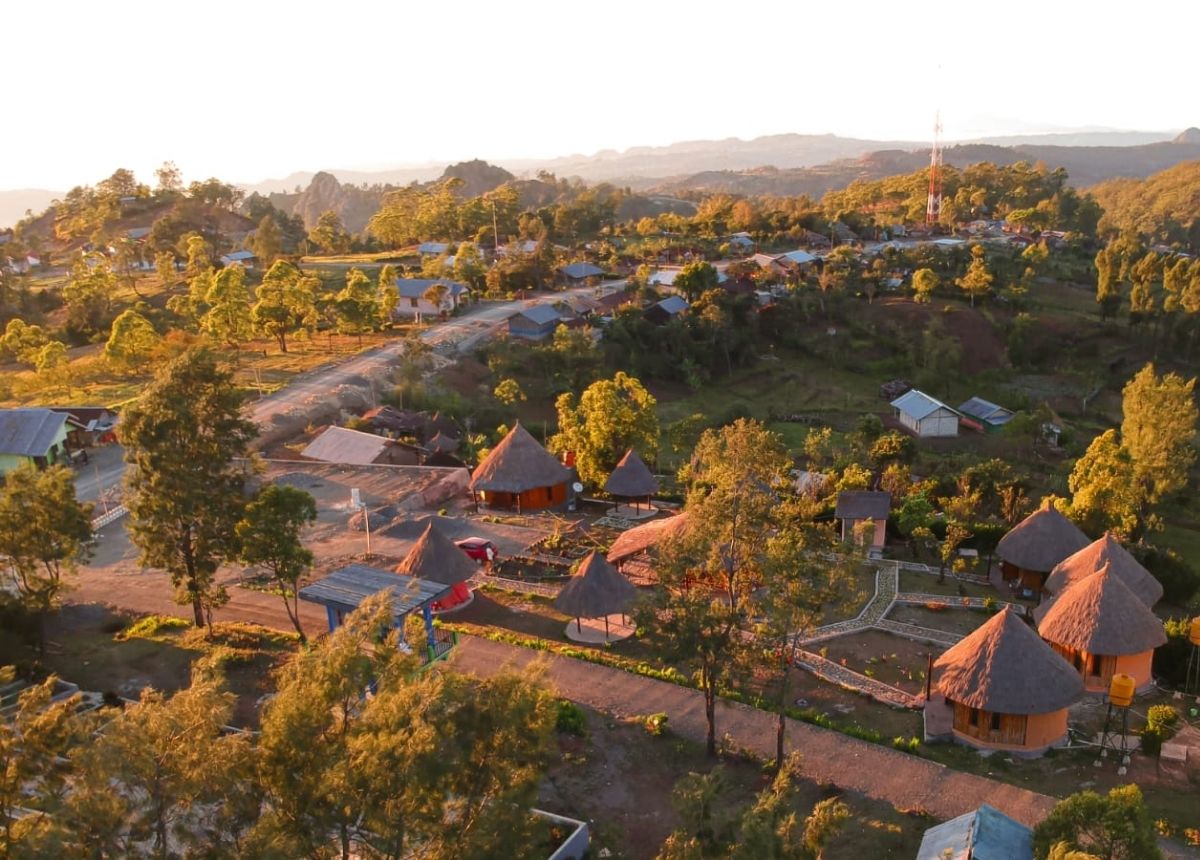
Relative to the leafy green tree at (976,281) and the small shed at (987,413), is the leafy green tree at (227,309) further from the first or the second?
the leafy green tree at (976,281)

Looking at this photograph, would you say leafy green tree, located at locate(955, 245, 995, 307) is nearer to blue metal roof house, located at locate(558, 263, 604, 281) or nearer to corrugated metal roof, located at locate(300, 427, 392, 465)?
blue metal roof house, located at locate(558, 263, 604, 281)

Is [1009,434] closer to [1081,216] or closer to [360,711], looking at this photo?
[360,711]

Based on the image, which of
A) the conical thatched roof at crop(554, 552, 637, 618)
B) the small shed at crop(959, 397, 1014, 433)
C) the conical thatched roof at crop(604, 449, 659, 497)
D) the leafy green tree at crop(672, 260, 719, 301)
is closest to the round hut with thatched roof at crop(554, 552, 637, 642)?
the conical thatched roof at crop(554, 552, 637, 618)

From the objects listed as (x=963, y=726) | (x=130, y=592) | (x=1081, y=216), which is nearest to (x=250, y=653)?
(x=130, y=592)

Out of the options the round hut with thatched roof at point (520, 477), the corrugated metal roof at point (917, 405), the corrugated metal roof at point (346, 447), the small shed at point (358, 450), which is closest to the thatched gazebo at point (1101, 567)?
the round hut with thatched roof at point (520, 477)

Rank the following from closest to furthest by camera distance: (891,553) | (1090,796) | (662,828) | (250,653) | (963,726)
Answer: (1090,796)
(662,828)
(963,726)
(250,653)
(891,553)

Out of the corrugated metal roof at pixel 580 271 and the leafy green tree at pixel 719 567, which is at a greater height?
the corrugated metal roof at pixel 580 271
